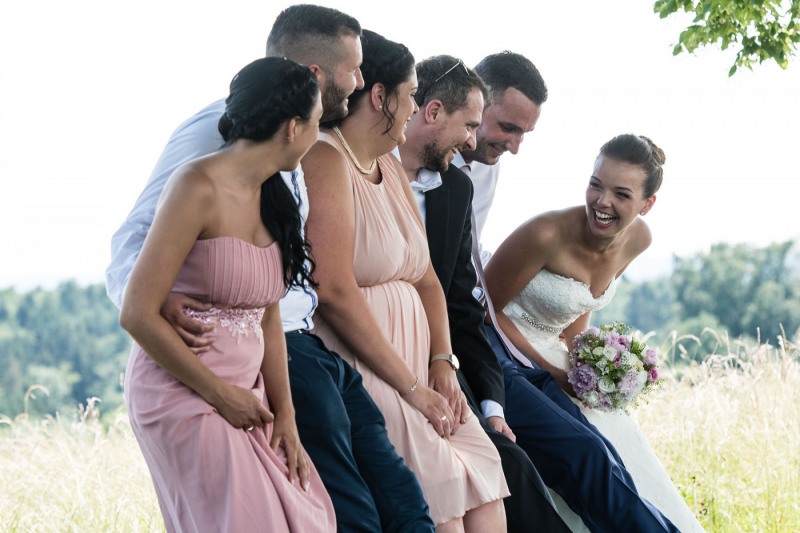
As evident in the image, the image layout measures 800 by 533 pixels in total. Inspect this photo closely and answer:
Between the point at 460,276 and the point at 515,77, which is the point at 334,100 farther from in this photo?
the point at 515,77

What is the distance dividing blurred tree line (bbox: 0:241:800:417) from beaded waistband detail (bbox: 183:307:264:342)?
52.4 meters

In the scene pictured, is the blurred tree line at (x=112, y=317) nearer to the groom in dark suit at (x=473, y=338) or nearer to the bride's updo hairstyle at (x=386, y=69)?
the groom in dark suit at (x=473, y=338)

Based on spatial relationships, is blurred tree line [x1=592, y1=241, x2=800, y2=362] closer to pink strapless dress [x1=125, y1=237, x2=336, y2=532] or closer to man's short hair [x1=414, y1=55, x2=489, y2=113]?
man's short hair [x1=414, y1=55, x2=489, y2=113]

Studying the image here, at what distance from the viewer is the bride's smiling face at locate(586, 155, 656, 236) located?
5.38 m

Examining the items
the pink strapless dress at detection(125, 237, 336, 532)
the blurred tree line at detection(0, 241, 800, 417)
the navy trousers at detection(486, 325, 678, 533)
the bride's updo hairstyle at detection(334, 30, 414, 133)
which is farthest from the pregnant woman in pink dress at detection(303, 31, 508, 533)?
the blurred tree line at detection(0, 241, 800, 417)

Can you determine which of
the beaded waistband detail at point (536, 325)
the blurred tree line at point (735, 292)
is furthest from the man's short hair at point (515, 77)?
the blurred tree line at point (735, 292)

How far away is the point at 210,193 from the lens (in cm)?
293

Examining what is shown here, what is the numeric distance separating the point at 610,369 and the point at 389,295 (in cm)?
166

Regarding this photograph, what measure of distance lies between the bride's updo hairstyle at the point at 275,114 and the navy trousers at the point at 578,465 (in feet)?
6.31

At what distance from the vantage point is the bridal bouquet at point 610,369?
519 cm

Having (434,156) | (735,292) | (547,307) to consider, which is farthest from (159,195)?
(735,292)

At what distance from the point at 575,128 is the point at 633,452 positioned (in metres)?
66.1

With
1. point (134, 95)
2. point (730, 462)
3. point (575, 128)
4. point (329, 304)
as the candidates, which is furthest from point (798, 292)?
point (329, 304)

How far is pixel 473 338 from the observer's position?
4.64m
